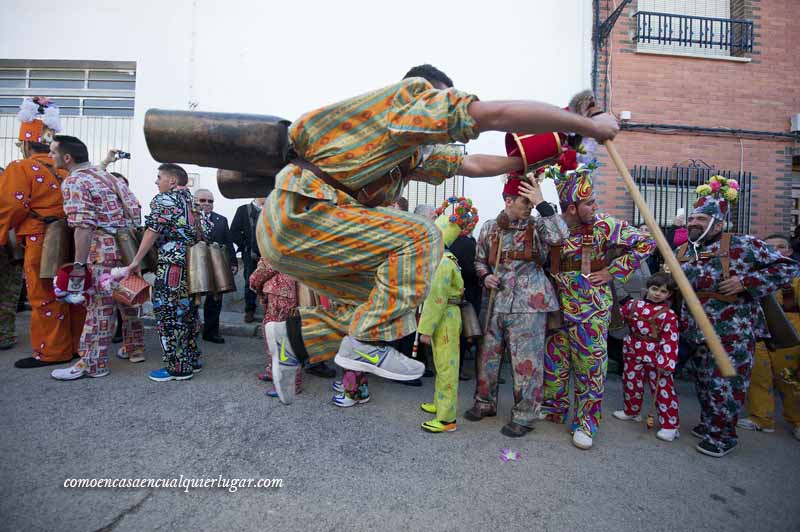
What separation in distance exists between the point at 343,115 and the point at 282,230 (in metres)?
0.56

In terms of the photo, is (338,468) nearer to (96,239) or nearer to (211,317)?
(96,239)

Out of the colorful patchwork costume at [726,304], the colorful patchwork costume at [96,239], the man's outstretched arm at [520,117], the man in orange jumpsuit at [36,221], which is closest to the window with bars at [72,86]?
the man in orange jumpsuit at [36,221]

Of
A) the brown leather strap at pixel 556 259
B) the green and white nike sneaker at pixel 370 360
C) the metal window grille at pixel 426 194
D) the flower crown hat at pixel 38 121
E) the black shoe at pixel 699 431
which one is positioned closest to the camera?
the green and white nike sneaker at pixel 370 360

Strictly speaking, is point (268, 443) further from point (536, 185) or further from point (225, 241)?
point (225, 241)

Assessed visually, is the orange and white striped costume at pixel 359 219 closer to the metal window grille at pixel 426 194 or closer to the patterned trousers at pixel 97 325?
the patterned trousers at pixel 97 325

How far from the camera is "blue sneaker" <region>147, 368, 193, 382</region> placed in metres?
4.43

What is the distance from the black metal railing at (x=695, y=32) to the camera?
818cm

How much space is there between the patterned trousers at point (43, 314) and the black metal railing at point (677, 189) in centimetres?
852

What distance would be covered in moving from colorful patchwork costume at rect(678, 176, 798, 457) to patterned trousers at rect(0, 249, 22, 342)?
23.5ft

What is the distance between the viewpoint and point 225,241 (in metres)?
6.67

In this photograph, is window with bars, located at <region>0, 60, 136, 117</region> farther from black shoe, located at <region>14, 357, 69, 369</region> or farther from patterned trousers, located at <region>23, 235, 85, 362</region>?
black shoe, located at <region>14, 357, 69, 369</region>

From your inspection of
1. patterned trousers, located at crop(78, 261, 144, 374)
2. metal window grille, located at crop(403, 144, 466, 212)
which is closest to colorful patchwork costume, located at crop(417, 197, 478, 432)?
patterned trousers, located at crop(78, 261, 144, 374)

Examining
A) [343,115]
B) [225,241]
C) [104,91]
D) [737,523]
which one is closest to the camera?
[343,115]

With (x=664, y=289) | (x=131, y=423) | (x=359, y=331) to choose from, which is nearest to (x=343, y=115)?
(x=359, y=331)
